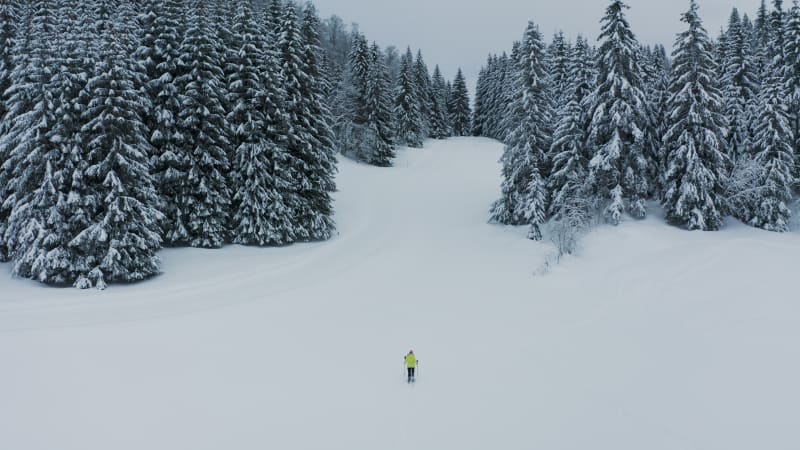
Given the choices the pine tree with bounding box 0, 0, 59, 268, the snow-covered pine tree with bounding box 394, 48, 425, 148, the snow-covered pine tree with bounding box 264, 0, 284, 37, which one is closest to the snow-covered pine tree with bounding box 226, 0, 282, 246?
the snow-covered pine tree with bounding box 264, 0, 284, 37

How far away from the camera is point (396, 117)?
65500mm

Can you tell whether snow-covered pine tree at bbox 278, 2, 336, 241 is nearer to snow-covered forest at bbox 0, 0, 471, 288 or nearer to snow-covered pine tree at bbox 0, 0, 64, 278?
A: snow-covered forest at bbox 0, 0, 471, 288

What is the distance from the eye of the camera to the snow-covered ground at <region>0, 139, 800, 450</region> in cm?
1215

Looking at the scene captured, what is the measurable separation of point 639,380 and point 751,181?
22922 mm

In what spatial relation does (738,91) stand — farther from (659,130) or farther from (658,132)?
(658,132)

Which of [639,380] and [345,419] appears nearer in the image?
[345,419]

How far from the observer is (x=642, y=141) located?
97.7ft

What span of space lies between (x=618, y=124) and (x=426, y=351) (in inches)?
788

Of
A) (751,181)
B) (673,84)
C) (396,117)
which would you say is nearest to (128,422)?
(673,84)

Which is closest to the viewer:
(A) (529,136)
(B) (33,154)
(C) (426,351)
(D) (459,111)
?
(C) (426,351)

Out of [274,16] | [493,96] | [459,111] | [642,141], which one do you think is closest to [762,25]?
[493,96]

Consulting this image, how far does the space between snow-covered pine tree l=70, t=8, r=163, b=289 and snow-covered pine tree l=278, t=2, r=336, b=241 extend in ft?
32.1

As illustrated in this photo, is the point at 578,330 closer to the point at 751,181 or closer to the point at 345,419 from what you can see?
the point at 345,419

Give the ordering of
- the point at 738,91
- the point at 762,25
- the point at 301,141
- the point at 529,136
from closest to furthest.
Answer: the point at 301,141, the point at 529,136, the point at 738,91, the point at 762,25
